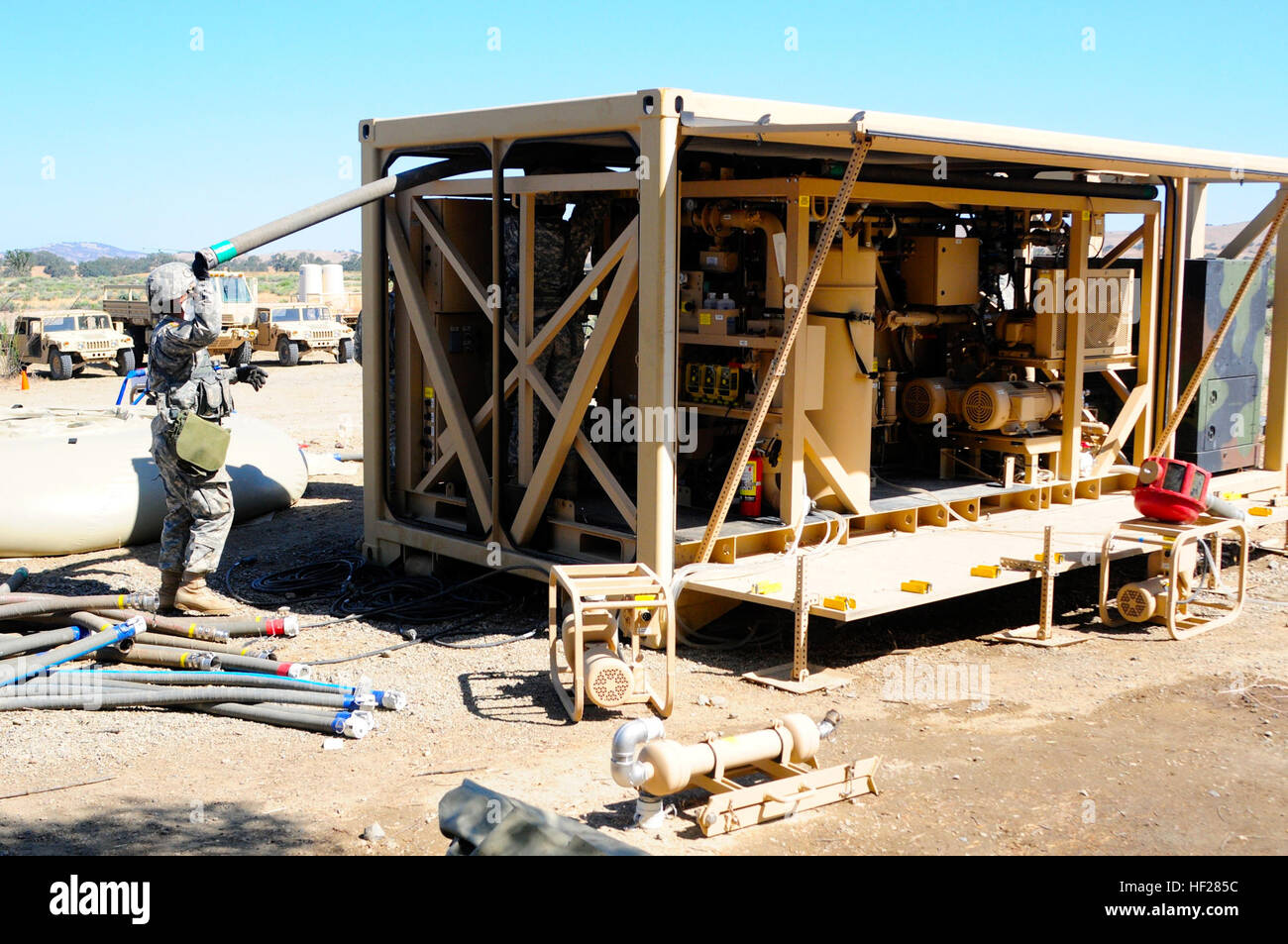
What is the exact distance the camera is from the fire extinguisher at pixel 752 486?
9.23 m

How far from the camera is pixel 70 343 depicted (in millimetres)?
27141

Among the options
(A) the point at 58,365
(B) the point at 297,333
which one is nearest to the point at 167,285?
(A) the point at 58,365

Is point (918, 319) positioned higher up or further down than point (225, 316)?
higher up

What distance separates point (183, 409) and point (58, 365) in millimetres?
19985

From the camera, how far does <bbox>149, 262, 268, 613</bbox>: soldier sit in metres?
8.66

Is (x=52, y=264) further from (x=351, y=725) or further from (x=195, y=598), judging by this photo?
(x=351, y=725)

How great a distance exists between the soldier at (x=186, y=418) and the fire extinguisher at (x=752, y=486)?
3.45 metres

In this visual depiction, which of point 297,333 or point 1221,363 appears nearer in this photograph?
point 1221,363

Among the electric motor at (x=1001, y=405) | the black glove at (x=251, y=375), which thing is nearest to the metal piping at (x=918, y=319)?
the electric motor at (x=1001, y=405)

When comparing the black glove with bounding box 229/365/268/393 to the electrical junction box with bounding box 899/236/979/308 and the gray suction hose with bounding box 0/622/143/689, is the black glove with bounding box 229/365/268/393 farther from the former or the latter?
the electrical junction box with bounding box 899/236/979/308

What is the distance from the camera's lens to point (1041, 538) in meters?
9.85

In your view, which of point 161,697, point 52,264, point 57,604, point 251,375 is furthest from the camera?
point 52,264

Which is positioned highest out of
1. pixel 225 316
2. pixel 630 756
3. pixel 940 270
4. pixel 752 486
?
pixel 940 270

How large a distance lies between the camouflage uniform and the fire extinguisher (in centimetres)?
347
